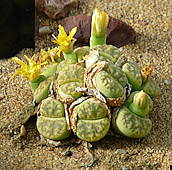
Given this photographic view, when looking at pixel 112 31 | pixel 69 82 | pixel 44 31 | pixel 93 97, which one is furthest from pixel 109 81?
pixel 44 31

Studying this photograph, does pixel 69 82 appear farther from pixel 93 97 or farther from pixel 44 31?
pixel 44 31

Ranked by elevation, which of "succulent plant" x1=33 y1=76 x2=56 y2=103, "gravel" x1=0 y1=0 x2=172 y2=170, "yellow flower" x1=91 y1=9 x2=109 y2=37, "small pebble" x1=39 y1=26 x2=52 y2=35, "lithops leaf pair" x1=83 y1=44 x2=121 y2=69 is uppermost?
"yellow flower" x1=91 y1=9 x2=109 y2=37

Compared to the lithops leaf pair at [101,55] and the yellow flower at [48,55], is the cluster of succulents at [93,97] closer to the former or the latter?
the lithops leaf pair at [101,55]

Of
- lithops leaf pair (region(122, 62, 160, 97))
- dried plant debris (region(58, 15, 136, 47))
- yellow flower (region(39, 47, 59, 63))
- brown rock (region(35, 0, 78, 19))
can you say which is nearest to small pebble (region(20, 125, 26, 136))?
yellow flower (region(39, 47, 59, 63))

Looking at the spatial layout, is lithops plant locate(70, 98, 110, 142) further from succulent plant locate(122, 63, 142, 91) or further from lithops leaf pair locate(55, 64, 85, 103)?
succulent plant locate(122, 63, 142, 91)

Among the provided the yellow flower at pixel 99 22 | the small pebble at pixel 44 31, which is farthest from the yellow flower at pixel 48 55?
the small pebble at pixel 44 31

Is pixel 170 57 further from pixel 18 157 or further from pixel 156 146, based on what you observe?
pixel 18 157
